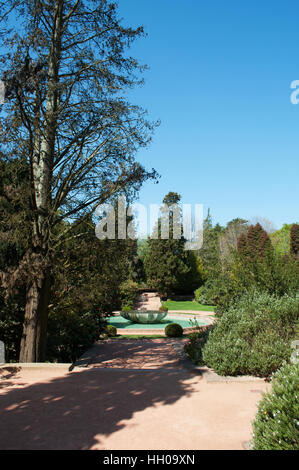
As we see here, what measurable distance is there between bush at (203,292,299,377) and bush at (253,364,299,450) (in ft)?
9.71

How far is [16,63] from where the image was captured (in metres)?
7.02

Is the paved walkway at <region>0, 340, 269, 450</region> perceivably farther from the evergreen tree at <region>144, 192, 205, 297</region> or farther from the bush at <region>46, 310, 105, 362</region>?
the evergreen tree at <region>144, 192, 205, 297</region>

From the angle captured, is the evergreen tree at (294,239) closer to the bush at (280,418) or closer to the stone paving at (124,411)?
the stone paving at (124,411)

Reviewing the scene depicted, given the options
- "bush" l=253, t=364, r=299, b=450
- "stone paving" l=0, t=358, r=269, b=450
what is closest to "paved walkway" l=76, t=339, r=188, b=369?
"stone paving" l=0, t=358, r=269, b=450

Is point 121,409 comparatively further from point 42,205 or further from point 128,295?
point 128,295

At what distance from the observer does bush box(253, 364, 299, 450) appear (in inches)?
120

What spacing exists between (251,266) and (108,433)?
786 centimetres

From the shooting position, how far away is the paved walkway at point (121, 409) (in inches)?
152

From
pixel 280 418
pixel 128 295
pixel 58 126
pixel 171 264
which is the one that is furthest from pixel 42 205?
pixel 171 264

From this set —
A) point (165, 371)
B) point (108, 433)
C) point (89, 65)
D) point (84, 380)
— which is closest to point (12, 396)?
point (84, 380)

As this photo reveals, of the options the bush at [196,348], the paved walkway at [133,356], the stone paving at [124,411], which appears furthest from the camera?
the paved walkway at [133,356]

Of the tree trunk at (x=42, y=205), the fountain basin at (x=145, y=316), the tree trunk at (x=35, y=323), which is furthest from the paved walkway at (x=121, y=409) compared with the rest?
the fountain basin at (x=145, y=316)

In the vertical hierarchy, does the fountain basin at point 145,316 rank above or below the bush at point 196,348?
below
